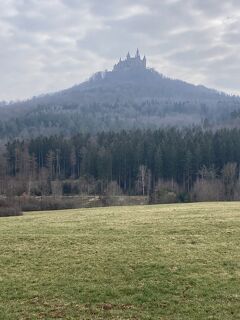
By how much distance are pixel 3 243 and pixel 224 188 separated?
73450 mm

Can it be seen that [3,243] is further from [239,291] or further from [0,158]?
[0,158]

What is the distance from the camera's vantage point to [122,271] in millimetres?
16062

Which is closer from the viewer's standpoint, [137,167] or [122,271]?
[122,271]

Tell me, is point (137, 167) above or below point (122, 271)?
above

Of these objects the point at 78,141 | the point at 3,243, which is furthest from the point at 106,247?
the point at 78,141

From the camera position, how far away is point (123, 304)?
13328 mm

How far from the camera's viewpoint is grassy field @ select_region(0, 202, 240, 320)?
1302cm

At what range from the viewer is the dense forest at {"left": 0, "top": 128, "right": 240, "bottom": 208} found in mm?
93000

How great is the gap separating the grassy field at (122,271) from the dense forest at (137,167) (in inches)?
2517

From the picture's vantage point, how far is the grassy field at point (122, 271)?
1302 centimetres

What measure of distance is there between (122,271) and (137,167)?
307 feet

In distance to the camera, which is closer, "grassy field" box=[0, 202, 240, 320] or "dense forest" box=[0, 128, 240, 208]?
"grassy field" box=[0, 202, 240, 320]

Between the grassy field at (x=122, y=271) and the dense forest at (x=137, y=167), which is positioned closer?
the grassy field at (x=122, y=271)

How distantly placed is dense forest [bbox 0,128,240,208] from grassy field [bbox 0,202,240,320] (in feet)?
210
